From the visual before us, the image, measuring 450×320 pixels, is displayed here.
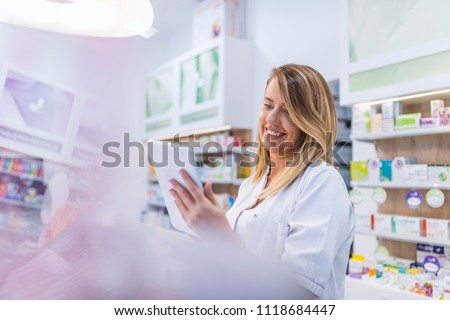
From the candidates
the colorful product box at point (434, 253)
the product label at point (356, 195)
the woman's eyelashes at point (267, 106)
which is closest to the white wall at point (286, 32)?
the woman's eyelashes at point (267, 106)

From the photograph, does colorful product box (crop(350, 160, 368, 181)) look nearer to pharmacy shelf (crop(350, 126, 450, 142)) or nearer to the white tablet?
pharmacy shelf (crop(350, 126, 450, 142))

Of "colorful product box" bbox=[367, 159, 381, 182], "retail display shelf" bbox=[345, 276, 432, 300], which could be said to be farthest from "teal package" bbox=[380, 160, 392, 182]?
"retail display shelf" bbox=[345, 276, 432, 300]

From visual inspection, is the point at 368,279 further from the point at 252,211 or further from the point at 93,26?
the point at 93,26

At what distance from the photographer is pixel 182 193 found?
798 mm

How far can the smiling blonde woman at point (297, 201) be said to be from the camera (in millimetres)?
831

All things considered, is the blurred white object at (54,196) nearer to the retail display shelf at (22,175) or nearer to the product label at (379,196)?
the retail display shelf at (22,175)

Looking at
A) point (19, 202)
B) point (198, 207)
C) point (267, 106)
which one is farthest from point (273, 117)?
point (19, 202)

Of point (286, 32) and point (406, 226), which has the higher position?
point (286, 32)

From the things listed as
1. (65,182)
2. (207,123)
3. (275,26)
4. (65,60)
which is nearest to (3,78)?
(65,60)

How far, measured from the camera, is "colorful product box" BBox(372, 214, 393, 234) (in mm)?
2102

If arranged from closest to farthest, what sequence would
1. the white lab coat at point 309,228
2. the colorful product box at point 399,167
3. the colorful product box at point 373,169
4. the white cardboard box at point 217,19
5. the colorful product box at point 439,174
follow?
1. the white lab coat at point 309,228
2. the white cardboard box at point 217,19
3. the colorful product box at point 439,174
4. the colorful product box at point 399,167
5. the colorful product box at point 373,169

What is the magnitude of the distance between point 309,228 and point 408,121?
1398 millimetres

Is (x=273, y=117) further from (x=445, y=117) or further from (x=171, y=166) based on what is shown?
(x=445, y=117)

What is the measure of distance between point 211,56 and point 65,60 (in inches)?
18.5
